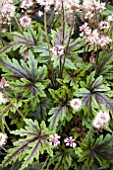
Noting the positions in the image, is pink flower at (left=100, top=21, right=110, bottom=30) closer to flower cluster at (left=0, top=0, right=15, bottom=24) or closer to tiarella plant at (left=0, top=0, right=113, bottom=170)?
tiarella plant at (left=0, top=0, right=113, bottom=170)

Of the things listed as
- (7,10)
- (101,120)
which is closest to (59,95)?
(101,120)

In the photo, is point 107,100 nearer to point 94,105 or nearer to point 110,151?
point 94,105

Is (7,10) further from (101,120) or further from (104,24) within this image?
(101,120)

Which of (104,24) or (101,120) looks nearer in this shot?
(101,120)

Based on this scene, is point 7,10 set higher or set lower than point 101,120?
higher

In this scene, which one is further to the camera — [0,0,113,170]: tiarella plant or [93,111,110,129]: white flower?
[0,0,113,170]: tiarella plant

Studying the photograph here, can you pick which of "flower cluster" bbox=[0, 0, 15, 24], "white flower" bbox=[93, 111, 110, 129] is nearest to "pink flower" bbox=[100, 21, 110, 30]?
"flower cluster" bbox=[0, 0, 15, 24]

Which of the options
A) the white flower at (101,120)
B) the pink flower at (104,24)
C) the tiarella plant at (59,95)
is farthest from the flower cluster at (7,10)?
the white flower at (101,120)

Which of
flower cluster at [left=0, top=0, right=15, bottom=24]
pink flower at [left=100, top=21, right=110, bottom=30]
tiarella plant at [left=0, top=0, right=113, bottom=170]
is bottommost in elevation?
tiarella plant at [left=0, top=0, right=113, bottom=170]

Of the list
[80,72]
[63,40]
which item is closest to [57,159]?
[80,72]

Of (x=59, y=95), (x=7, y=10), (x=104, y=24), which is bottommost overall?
(x=59, y=95)
